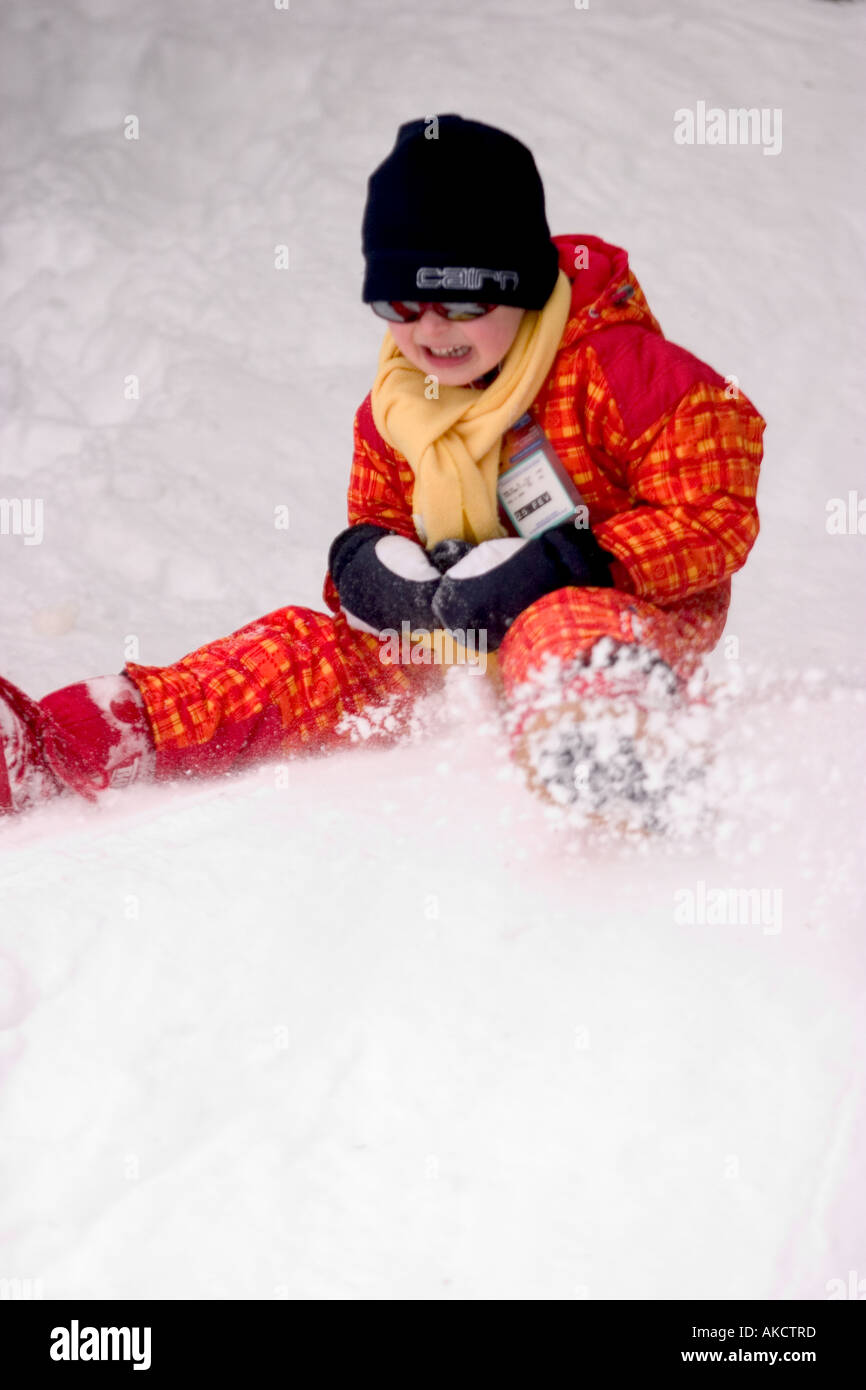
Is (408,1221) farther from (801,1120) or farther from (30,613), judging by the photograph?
(30,613)

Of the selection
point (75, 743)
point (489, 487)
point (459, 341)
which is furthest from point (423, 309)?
point (75, 743)

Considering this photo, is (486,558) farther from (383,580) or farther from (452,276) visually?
Answer: (452,276)

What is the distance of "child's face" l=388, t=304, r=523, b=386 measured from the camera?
1431 mm

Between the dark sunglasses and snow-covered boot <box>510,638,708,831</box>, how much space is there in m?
0.35

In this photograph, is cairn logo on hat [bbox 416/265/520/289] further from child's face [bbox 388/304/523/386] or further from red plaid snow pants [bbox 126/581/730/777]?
red plaid snow pants [bbox 126/581/730/777]

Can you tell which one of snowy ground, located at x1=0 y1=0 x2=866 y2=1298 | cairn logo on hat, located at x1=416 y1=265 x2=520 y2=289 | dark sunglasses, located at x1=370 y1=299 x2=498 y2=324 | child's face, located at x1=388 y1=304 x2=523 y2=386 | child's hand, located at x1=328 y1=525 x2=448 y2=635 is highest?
cairn logo on hat, located at x1=416 y1=265 x2=520 y2=289

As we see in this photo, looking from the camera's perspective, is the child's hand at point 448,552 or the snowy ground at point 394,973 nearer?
the snowy ground at point 394,973

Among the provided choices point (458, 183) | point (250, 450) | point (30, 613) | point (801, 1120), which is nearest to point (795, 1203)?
point (801, 1120)

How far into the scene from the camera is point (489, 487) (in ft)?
4.96

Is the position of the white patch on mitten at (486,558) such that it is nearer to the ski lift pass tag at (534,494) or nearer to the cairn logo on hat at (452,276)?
the ski lift pass tag at (534,494)

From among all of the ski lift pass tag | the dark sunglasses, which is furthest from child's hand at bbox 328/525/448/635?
the dark sunglasses

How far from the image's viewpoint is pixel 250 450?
2.75 metres

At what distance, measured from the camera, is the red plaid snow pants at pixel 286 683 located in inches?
61.0

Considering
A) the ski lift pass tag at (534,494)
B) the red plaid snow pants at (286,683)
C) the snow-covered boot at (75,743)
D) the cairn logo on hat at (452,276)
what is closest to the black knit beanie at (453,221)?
the cairn logo on hat at (452,276)
